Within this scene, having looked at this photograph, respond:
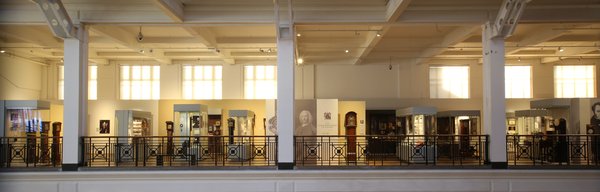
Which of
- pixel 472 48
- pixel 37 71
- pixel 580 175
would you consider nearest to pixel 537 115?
pixel 472 48

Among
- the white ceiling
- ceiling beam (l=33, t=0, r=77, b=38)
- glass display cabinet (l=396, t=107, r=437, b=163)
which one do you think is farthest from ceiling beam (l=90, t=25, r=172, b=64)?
glass display cabinet (l=396, t=107, r=437, b=163)

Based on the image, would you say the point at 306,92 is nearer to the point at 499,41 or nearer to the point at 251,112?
the point at 251,112

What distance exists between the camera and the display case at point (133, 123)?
19.5 m

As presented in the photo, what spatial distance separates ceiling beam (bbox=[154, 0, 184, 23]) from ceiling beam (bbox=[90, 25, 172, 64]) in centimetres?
286

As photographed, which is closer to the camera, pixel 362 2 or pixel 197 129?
pixel 362 2

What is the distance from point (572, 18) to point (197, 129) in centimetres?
1209

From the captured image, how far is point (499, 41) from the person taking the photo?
1477cm

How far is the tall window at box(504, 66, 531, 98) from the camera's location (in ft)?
82.8

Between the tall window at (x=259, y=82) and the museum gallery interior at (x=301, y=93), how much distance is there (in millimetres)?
63

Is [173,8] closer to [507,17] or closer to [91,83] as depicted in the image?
[507,17]

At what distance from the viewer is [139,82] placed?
25.5 m

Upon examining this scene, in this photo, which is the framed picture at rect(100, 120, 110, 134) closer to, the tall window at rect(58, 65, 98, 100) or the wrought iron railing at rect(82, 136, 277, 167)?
the tall window at rect(58, 65, 98, 100)

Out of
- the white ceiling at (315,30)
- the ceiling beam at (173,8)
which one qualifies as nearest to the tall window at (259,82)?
the white ceiling at (315,30)

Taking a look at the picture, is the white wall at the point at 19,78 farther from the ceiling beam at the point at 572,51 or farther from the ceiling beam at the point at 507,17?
the ceiling beam at the point at 572,51
